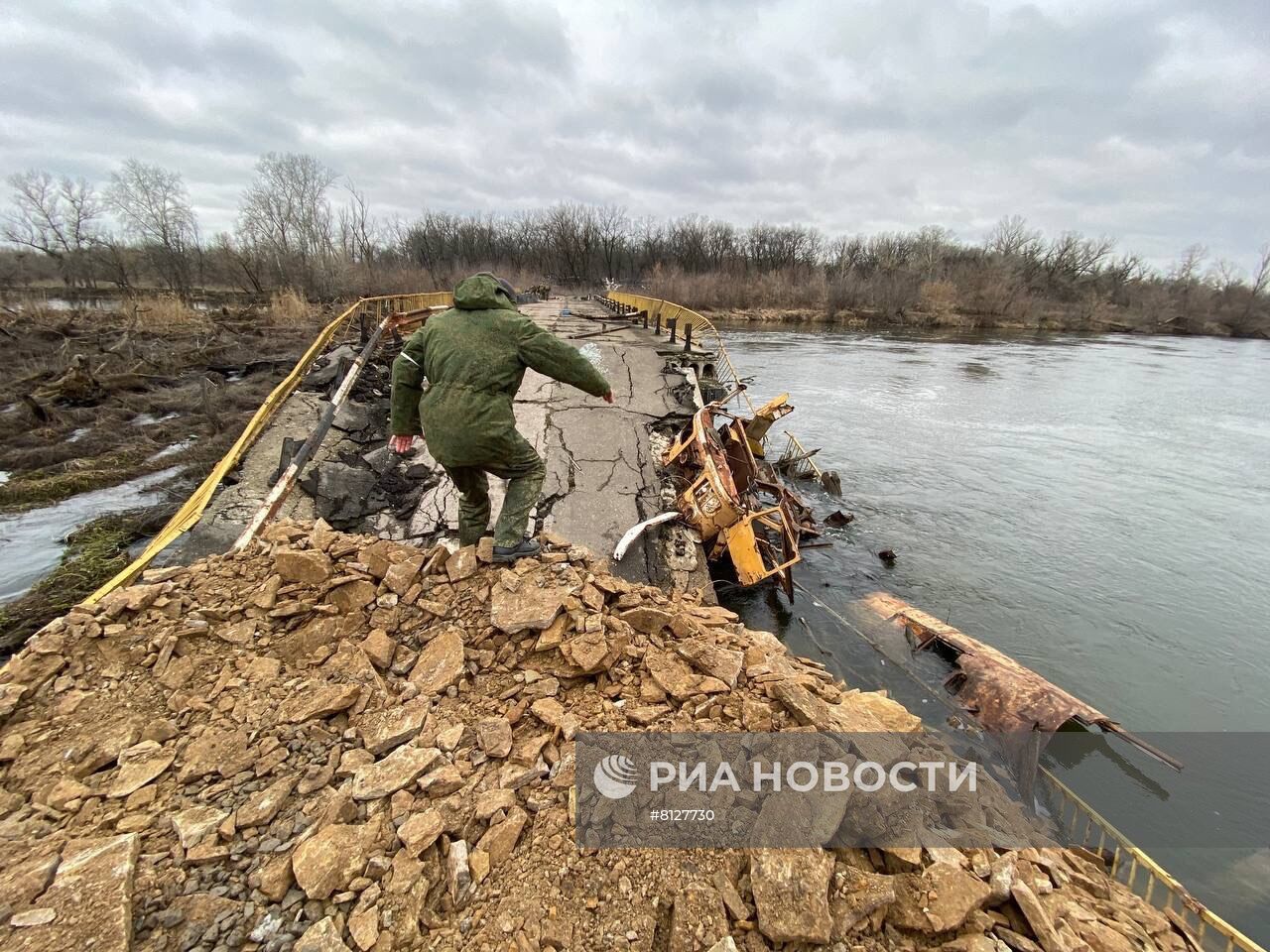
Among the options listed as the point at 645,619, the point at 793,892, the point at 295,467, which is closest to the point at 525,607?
the point at 645,619

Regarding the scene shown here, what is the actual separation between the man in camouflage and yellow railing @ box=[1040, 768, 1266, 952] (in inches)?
142

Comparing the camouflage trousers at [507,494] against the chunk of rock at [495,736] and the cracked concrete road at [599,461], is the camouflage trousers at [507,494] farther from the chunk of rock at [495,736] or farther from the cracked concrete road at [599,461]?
the cracked concrete road at [599,461]

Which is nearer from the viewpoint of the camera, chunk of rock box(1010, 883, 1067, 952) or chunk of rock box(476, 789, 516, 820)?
chunk of rock box(1010, 883, 1067, 952)

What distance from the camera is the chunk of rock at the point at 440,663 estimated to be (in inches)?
96.5

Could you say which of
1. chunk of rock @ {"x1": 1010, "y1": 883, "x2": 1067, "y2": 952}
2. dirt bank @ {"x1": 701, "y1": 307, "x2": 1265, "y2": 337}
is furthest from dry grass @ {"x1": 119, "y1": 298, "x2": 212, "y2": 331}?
dirt bank @ {"x1": 701, "y1": 307, "x2": 1265, "y2": 337}

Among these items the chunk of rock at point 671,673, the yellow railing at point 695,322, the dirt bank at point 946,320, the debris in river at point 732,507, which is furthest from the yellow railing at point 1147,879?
the dirt bank at point 946,320

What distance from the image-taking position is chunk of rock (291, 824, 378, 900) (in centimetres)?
164

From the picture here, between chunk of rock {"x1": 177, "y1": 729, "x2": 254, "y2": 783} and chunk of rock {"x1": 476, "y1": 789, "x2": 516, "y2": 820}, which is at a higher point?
chunk of rock {"x1": 177, "y1": 729, "x2": 254, "y2": 783}

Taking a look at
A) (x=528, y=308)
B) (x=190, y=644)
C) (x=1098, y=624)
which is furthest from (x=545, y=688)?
(x=528, y=308)

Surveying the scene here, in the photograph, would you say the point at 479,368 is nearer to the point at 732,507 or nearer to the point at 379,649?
the point at 379,649

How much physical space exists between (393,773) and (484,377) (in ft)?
6.29

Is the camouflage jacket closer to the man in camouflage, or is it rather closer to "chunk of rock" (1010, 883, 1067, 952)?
the man in camouflage

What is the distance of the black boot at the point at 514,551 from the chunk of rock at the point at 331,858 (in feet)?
4.76

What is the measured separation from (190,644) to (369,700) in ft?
3.12
